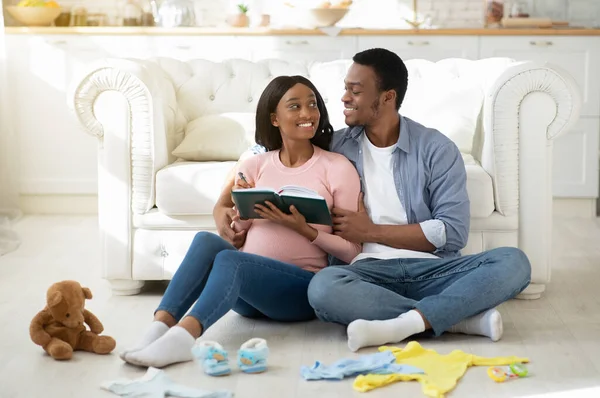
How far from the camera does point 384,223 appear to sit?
9.45 ft

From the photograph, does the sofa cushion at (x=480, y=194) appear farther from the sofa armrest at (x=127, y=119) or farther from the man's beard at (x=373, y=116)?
the sofa armrest at (x=127, y=119)

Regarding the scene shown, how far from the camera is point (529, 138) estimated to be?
128 inches

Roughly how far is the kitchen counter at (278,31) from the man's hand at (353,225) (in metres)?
2.46

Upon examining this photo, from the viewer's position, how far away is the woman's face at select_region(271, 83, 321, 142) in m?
2.83

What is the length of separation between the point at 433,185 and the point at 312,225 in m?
0.38

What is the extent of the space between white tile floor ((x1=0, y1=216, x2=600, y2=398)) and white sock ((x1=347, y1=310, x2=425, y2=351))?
2.7 inches

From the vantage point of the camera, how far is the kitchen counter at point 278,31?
502cm

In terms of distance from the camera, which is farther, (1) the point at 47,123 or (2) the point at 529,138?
(1) the point at 47,123

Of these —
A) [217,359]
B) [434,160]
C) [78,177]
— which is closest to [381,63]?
[434,160]

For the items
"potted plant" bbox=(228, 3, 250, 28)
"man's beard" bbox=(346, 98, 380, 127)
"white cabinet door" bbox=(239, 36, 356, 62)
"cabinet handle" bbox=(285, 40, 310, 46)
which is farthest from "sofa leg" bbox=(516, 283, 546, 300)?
"potted plant" bbox=(228, 3, 250, 28)

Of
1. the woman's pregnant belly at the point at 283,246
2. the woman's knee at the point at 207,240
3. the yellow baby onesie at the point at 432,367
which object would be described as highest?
the woman's knee at the point at 207,240

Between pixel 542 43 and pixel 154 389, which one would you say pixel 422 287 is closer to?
pixel 154 389

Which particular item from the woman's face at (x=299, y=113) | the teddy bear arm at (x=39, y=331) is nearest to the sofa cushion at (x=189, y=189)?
the woman's face at (x=299, y=113)

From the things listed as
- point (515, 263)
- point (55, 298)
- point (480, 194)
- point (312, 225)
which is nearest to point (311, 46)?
point (480, 194)
